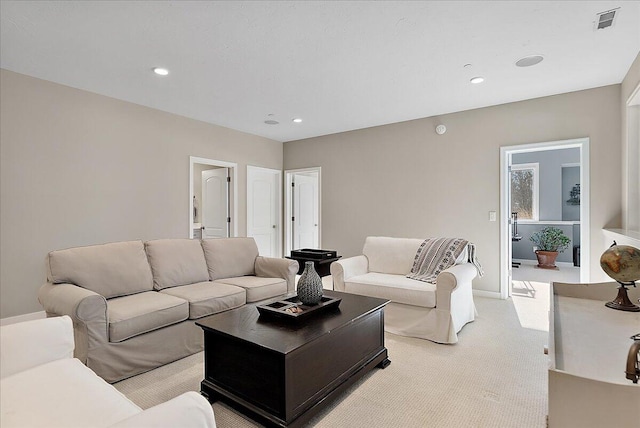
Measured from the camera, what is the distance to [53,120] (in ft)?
11.7

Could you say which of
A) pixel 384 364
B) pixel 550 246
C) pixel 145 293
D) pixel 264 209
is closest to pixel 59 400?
pixel 145 293

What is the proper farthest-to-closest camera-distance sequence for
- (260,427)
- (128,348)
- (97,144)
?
(97,144) → (128,348) → (260,427)

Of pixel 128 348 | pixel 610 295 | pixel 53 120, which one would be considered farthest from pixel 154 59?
pixel 610 295

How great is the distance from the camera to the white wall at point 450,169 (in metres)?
3.76

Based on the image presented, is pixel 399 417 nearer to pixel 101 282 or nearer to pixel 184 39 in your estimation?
pixel 101 282

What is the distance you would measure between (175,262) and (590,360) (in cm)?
317

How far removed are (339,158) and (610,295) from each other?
4.62 m

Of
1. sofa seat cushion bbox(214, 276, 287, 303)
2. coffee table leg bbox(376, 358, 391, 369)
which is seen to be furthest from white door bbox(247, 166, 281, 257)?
coffee table leg bbox(376, 358, 391, 369)

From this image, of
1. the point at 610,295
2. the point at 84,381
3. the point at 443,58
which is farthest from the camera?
the point at 443,58

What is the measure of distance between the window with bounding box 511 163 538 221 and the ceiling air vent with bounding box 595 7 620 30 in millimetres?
5567

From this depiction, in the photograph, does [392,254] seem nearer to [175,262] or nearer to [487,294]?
[487,294]

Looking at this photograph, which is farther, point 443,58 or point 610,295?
point 443,58

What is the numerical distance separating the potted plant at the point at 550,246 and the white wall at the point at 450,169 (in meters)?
3.28

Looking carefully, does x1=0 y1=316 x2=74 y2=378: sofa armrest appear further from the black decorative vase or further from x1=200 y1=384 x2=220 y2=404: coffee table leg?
the black decorative vase
